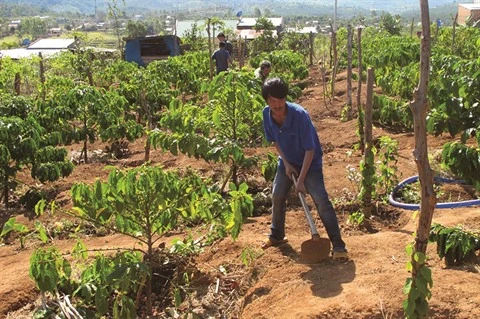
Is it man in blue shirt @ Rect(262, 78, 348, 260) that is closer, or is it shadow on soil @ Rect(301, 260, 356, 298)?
shadow on soil @ Rect(301, 260, 356, 298)

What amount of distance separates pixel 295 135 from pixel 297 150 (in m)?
0.15

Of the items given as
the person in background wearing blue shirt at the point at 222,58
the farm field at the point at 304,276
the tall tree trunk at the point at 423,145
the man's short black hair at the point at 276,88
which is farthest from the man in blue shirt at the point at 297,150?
the person in background wearing blue shirt at the point at 222,58

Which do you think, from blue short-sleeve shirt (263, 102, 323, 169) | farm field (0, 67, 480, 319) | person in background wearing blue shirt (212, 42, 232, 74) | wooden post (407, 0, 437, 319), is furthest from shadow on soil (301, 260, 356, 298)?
person in background wearing blue shirt (212, 42, 232, 74)

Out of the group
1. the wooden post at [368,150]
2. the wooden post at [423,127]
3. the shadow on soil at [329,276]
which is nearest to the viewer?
the wooden post at [423,127]

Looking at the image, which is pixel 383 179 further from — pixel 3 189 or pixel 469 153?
pixel 3 189

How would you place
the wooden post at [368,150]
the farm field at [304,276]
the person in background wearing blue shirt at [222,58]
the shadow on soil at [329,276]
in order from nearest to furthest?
the farm field at [304,276], the shadow on soil at [329,276], the wooden post at [368,150], the person in background wearing blue shirt at [222,58]

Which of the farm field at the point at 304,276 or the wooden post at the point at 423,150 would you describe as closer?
the wooden post at the point at 423,150

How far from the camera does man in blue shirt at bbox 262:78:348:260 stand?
445 centimetres

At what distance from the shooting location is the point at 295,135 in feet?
15.1

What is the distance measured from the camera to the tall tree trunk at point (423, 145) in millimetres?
2779

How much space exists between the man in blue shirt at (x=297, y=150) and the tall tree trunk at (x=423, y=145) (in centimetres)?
142

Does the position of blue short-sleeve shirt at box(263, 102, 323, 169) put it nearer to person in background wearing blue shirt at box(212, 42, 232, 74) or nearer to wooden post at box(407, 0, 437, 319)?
wooden post at box(407, 0, 437, 319)

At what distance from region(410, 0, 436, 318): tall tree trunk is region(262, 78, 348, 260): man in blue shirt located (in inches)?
55.9

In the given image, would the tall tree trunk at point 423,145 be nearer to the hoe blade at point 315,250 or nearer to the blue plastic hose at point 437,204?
the hoe blade at point 315,250
